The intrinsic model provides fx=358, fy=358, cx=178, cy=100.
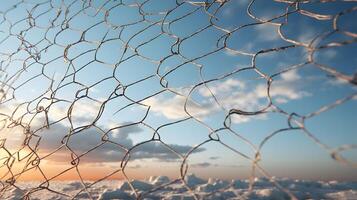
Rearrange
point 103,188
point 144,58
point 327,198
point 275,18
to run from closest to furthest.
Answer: point 275,18, point 144,58, point 103,188, point 327,198

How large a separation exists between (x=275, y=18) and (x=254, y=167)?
1.96ft

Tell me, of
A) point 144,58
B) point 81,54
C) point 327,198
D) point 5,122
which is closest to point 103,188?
point 5,122

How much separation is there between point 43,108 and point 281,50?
138 cm

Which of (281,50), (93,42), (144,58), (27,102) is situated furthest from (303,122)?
(27,102)

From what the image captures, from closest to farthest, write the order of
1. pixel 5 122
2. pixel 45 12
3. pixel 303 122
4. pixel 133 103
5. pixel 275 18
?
pixel 303 122 → pixel 275 18 → pixel 133 103 → pixel 5 122 → pixel 45 12

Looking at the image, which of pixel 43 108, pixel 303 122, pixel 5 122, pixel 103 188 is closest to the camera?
pixel 303 122

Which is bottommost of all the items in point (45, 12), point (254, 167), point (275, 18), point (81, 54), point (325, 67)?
point (254, 167)

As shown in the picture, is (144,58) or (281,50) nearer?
(281,50)

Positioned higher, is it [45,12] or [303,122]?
[45,12]

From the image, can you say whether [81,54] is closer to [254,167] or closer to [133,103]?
[133,103]

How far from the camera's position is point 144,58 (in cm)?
183

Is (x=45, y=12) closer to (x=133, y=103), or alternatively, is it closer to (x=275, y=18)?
(x=133, y=103)

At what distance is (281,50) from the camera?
1.22 metres

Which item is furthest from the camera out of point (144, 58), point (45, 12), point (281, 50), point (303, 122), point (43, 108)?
point (45, 12)
